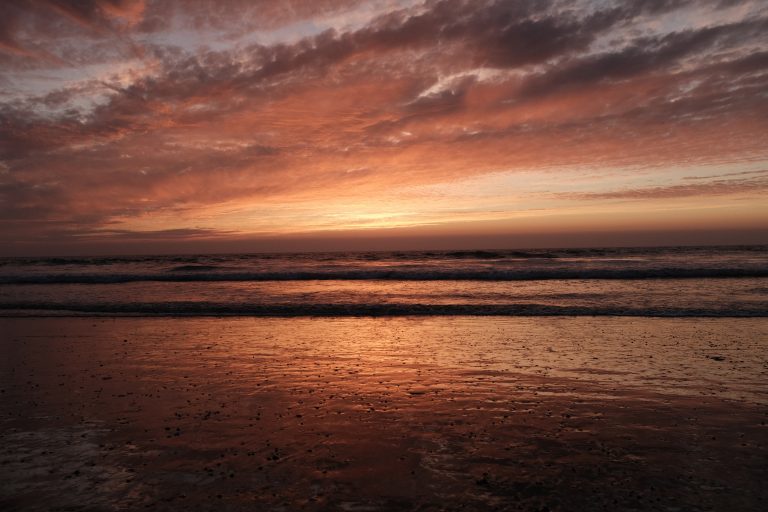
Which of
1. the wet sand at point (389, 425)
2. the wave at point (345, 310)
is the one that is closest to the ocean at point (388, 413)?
the wet sand at point (389, 425)

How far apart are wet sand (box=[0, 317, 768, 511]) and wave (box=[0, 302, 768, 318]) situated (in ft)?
19.3

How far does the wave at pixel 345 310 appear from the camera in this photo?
2042 cm

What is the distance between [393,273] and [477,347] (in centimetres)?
2943

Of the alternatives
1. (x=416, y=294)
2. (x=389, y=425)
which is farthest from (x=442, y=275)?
(x=389, y=425)

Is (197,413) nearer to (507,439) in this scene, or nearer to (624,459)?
(507,439)

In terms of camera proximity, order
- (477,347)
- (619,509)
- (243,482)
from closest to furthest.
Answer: (619,509), (243,482), (477,347)

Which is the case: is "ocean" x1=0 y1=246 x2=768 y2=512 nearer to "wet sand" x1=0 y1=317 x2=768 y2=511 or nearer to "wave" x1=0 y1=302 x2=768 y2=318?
"wet sand" x1=0 y1=317 x2=768 y2=511

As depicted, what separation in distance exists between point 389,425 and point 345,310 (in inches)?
602

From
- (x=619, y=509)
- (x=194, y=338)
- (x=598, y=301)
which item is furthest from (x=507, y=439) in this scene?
(x=598, y=301)

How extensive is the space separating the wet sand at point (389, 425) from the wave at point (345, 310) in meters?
5.88

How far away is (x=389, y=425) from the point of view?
7973mm

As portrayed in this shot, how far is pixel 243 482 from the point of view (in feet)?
19.8

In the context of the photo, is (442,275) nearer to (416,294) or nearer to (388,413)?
(416,294)

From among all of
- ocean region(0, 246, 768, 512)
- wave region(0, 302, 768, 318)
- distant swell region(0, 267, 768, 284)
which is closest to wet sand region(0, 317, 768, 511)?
ocean region(0, 246, 768, 512)
